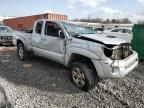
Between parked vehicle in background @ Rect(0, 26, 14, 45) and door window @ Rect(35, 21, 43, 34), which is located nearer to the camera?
door window @ Rect(35, 21, 43, 34)

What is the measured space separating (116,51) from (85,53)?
76 centimetres

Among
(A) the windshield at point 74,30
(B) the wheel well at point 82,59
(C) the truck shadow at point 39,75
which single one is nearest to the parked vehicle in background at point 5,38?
(C) the truck shadow at point 39,75

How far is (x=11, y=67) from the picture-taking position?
24.6 feet

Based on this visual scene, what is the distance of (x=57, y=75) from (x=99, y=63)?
78.5 inches

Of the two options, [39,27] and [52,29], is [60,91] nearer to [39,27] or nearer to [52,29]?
[52,29]

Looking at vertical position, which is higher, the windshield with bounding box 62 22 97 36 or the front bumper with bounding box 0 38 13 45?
the windshield with bounding box 62 22 97 36

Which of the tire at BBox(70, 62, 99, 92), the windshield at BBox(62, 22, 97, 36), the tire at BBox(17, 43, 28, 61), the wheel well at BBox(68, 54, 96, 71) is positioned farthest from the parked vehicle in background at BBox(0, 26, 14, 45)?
the tire at BBox(70, 62, 99, 92)

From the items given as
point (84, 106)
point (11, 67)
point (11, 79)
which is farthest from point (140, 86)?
point (11, 67)

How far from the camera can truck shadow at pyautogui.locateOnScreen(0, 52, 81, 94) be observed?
5.46m

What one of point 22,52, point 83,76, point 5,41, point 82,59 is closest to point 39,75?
point 82,59

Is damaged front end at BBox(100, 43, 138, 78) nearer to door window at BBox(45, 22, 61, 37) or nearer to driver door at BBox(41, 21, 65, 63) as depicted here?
driver door at BBox(41, 21, 65, 63)

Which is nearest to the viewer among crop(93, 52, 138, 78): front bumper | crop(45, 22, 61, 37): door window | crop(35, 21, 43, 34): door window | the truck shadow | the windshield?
crop(93, 52, 138, 78): front bumper

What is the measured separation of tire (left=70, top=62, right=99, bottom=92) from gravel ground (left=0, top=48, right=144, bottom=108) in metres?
0.15

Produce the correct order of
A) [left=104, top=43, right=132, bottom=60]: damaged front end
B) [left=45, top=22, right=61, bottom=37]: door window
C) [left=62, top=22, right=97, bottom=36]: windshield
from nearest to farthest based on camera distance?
[left=104, top=43, right=132, bottom=60]: damaged front end
[left=62, top=22, right=97, bottom=36]: windshield
[left=45, top=22, right=61, bottom=37]: door window
